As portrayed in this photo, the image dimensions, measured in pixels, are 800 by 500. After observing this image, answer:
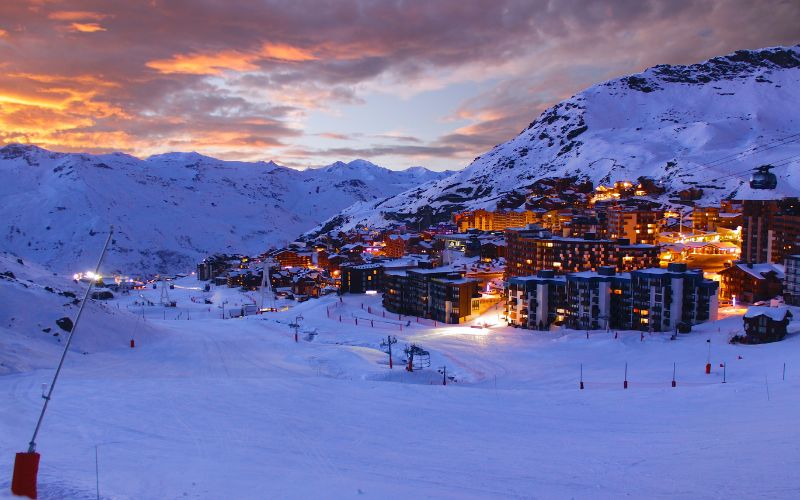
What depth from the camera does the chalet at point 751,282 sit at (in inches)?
1777

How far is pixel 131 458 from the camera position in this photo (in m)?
9.98

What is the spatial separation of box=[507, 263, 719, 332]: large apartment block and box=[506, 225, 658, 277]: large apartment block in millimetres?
10747

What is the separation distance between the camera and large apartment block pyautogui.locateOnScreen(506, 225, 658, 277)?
54.5m

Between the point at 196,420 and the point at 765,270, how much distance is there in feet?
155

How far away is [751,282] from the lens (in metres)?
46.2

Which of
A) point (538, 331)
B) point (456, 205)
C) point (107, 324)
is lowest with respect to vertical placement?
point (538, 331)

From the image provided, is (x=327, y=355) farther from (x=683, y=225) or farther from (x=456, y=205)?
(x=456, y=205)

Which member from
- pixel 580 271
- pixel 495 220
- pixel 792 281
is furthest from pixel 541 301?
pixel 495 220

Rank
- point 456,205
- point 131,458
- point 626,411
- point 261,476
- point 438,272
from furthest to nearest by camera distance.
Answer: point 456,205 < point 438,272 < point 626,411 < point 131,458 < point 261,476

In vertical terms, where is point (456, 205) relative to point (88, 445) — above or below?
above

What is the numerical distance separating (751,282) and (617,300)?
40.9 ft

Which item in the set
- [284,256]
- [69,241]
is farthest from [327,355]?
[69,241]

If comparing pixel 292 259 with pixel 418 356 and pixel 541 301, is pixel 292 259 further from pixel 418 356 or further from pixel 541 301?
pixel 418 356

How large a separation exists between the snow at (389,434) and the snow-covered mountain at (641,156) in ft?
335
